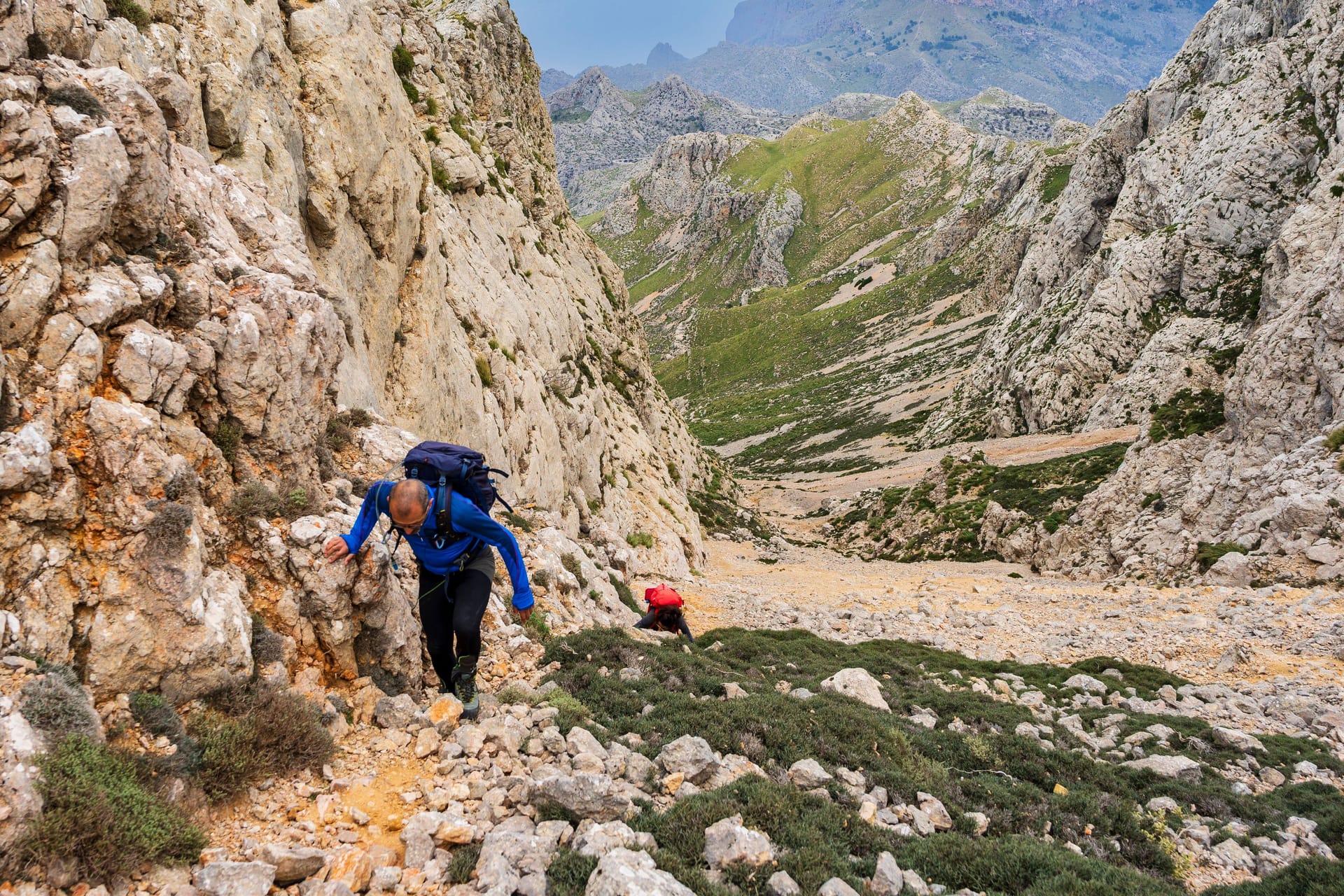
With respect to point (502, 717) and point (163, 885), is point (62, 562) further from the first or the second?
point (502, 717)

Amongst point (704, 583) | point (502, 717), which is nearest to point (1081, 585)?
point (704, 583)

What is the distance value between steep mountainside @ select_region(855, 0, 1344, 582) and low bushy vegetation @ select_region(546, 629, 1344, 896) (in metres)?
17.8

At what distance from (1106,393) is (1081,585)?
34.8 m

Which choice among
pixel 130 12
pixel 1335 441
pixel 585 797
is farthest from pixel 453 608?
pixel 1335 441

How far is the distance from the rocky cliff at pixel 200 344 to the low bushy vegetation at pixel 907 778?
3053mm

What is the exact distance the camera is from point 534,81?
54.2 metres

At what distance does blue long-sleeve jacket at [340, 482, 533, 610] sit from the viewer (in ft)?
22.0

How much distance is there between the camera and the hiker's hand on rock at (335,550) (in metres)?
6.58

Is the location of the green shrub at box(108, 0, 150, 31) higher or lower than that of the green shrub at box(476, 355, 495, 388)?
higher

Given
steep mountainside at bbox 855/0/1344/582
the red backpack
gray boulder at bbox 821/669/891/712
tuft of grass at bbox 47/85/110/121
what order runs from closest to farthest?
tuft of grass at bbox 47/85/110/121, gray boulder at bbox 821/669/891/712, the red backpack, steep mountainside at bbox 855/0/1344/582

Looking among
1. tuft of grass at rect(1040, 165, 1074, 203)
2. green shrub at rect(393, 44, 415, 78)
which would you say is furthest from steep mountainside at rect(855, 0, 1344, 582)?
green shrub at rect(393, 44, 415, 78)

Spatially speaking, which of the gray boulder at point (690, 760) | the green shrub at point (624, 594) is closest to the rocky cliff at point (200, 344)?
the green shrub at point (624, 594)

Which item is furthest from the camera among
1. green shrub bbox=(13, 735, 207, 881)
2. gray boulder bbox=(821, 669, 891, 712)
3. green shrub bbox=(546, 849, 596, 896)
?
gray boulder bbox=(821, 669, 891, 712)

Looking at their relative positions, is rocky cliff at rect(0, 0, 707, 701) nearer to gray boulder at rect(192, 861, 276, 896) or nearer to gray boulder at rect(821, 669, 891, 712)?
gray boulder at rect(192, 861, 276, 896)
